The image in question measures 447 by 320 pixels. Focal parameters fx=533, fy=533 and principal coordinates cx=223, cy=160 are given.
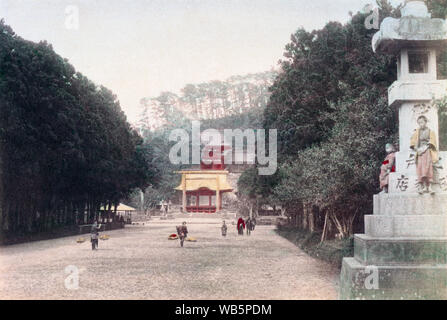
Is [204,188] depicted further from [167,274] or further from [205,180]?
[167,274]

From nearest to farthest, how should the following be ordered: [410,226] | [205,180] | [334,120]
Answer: [410,226] → [334,120] → [205,180]

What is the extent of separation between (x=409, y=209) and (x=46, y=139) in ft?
67.0

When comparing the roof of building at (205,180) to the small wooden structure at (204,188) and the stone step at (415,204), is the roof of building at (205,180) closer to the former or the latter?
the small wooden structure at (204,188)

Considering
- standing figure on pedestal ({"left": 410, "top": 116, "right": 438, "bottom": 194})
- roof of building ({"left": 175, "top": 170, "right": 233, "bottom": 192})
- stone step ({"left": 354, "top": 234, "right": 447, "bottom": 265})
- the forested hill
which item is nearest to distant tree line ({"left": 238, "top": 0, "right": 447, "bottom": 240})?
standing figure on pedestal ({"left": 410, "top": 116, "right": 438, "bottom": 194})

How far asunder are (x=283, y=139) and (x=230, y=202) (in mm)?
50922

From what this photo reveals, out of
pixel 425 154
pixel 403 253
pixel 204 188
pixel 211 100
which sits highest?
pixel 211 100

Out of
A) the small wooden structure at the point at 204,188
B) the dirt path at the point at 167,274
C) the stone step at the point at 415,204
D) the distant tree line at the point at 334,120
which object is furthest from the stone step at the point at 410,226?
the small wooden structure at the point at 204,188

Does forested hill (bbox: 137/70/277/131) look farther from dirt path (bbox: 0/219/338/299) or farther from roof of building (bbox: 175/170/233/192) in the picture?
dirt path (bbox: 0/219/338/299)

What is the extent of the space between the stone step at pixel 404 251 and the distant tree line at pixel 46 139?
18024 mm

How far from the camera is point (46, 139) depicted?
26.1m

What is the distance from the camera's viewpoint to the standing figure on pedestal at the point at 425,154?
9.68m

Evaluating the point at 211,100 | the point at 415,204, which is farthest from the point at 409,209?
the point at 211,100

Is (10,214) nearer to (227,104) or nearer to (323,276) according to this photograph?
(323,276)

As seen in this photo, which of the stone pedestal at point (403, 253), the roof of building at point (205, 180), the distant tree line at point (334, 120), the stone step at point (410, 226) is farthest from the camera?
the roof of building at point (205, 180)
